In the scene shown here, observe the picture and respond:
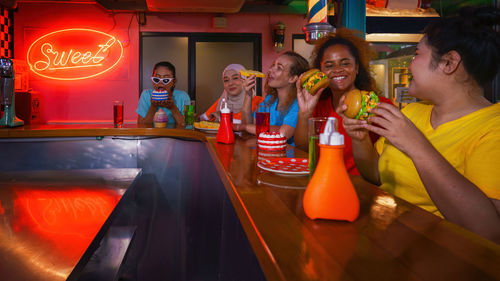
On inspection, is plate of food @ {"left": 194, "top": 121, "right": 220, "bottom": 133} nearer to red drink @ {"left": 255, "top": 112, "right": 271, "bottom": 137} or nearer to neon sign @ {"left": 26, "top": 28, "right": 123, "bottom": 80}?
red drink @ {"left": 255, "top": 112, "right": 271, "bottom": 137}

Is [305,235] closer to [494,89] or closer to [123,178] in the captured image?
[123,178]

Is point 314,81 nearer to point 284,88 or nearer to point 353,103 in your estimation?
point 353,103

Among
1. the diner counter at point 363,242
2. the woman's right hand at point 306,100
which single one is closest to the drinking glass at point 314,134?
the diner counter at point 363,242

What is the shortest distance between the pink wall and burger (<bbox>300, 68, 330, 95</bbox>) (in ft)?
15.7

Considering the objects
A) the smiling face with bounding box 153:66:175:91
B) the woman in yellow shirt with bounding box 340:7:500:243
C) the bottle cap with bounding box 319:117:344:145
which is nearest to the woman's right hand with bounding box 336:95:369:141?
the woman in yellow shirt with bounding box 340:7:500:243

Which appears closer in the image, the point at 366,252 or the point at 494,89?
the point at 366,252

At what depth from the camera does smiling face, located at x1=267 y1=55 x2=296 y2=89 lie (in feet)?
8.94

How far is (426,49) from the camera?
1251 mm

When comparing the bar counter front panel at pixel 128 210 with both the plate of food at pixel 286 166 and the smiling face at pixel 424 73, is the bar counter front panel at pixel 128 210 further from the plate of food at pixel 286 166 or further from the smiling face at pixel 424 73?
the smiling face at pixel 424 73

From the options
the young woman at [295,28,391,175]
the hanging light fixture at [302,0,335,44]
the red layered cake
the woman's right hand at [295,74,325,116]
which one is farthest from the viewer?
the hanging light fixture at [302,0,335,44]

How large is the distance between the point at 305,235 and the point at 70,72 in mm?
6585

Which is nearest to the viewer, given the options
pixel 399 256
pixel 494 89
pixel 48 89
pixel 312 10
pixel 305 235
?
pixel 399 256

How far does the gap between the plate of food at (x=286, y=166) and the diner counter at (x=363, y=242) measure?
4.0 inches

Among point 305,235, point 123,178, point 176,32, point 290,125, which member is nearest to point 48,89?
point 176,32
